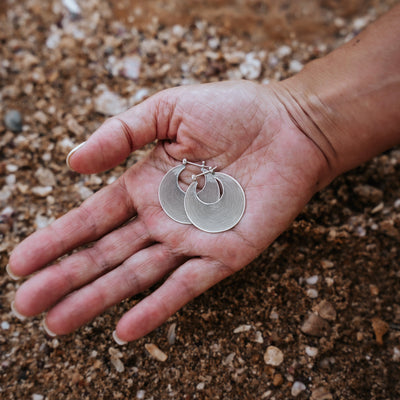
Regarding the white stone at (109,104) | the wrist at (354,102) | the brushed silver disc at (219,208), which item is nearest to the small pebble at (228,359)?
the brushed silver disc at (219,208)

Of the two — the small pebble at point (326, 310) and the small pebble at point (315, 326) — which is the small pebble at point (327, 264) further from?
the small pebble at point (315, 326)

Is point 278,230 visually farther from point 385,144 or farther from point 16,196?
point 16,196

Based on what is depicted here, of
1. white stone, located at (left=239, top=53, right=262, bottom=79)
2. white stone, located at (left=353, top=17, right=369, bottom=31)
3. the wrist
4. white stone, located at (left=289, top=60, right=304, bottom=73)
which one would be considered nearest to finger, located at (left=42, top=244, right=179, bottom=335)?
the wrist

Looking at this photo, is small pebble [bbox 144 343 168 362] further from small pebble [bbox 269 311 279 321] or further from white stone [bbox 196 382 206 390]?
small pebble [bbox 269 311 279 321]

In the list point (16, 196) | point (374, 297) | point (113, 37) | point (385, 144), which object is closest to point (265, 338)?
point (374, 297)

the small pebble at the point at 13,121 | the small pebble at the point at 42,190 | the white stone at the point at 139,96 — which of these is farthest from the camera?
the white stone at the point at 139,96

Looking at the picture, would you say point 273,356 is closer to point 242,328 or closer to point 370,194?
point 242,328

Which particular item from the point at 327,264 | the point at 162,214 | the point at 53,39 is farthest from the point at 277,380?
the point at 53,39
